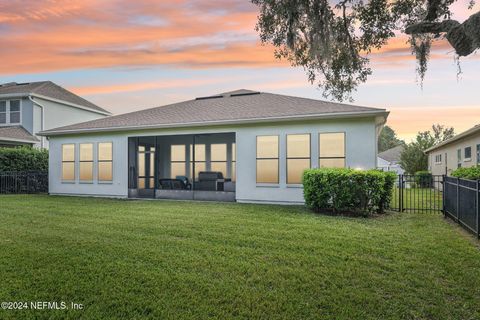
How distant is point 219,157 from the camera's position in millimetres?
17969

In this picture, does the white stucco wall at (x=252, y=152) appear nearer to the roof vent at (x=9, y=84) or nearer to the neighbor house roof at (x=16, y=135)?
the neighbor house roof at (x=16, y=135)

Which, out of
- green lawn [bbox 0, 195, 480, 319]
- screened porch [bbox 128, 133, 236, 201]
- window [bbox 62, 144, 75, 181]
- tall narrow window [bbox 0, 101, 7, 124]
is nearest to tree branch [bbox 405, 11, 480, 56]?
green lawn [bbox 0, 195, 480, 319]

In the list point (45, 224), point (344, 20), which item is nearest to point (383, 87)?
point (344, 20)

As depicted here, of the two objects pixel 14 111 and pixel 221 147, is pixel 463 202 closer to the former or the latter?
pixel 221 147

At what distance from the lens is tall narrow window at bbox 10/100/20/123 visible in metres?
23.5

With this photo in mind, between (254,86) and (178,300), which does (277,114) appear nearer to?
(254,86)

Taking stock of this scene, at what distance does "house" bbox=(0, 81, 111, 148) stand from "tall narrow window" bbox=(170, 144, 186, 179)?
9826 mm

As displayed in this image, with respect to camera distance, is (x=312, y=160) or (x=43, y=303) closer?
(x=43, y=303)

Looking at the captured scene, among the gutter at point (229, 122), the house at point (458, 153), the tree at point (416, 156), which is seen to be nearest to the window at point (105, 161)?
the gutter at point (229, 122)

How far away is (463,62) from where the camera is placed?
6.24 meters

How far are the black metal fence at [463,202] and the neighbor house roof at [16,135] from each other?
21.9 meters

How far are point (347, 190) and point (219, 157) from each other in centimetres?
936

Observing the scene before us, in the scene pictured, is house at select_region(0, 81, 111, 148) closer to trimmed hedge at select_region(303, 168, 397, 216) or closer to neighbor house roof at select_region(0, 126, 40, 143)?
neighbor house roof at select_region(0, 126, 40, 143)

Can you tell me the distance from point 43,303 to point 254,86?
16532mm
